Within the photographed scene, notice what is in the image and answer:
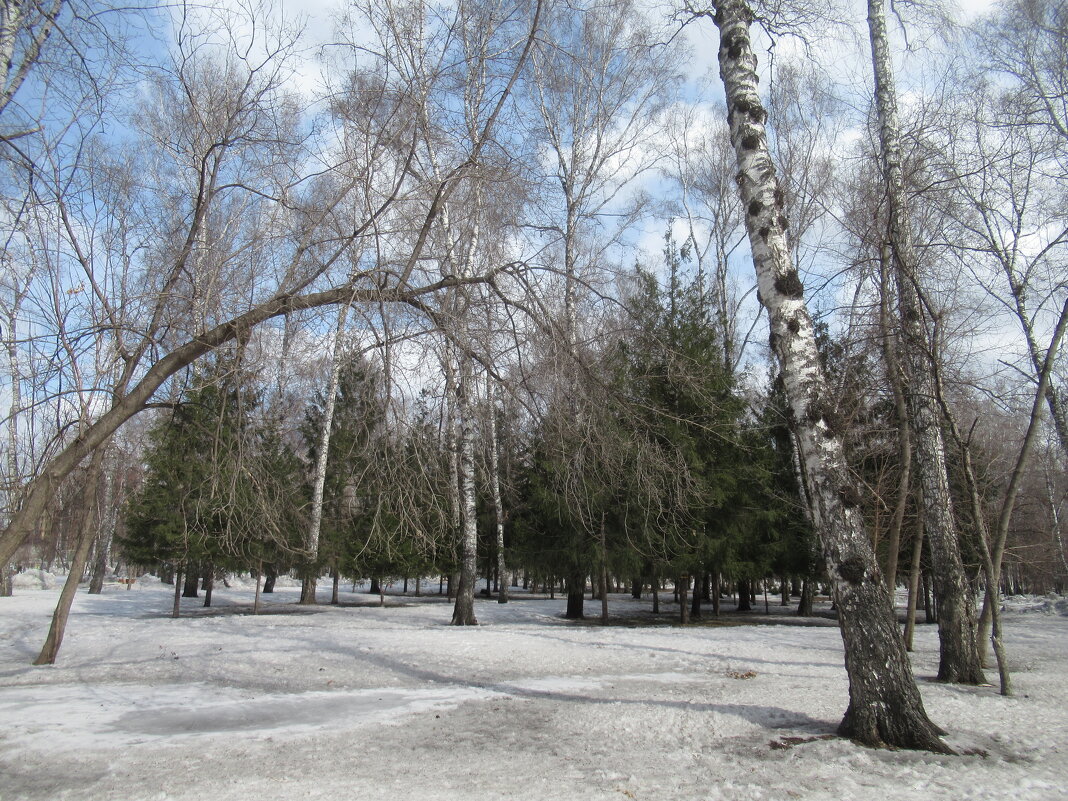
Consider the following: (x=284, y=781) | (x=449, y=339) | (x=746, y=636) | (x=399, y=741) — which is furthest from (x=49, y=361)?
(x=746, y=636)

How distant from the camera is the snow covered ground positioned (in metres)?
4.00

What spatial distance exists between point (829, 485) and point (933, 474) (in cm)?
390

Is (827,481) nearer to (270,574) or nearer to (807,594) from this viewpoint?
(807,594)

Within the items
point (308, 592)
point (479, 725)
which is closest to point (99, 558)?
point (308, 592)

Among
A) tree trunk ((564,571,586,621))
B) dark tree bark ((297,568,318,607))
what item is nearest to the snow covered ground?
tree trunk ((564,571,586,621))

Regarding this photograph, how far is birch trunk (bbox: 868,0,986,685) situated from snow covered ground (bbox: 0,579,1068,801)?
0.51 meters

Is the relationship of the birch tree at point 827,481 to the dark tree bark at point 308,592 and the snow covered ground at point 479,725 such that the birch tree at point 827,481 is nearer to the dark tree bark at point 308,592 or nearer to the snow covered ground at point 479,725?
the snow covered ground at point 479,725

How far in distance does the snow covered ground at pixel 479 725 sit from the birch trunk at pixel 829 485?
0.30 metres

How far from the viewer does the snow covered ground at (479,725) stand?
13.1ft

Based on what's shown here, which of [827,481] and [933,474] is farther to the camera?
[933,474]

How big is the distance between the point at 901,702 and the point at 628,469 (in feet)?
8.23

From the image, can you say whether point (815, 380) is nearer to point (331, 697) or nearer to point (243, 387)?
point (243, 387)

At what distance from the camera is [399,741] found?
5160 mm

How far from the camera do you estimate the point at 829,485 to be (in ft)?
16.2
